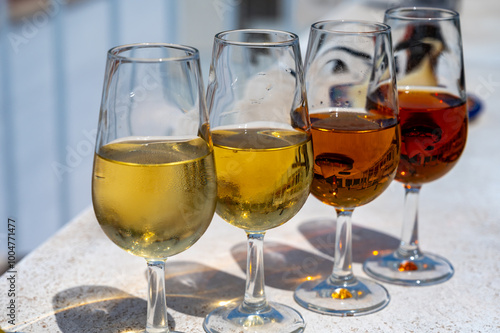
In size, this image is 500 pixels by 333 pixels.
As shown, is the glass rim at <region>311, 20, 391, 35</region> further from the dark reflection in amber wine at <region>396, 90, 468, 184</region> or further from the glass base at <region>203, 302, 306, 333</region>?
the glass base at <region>203, 302, 306, 333</region>

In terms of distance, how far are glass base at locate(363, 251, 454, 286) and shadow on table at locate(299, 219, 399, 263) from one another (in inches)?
1.0

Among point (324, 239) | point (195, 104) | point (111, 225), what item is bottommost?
point (324, 239)

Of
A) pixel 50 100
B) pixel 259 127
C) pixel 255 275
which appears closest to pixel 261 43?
pixel 259 127

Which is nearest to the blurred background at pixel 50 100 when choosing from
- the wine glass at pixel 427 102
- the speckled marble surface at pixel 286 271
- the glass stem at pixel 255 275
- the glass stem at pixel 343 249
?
the speckled marble surface at pixel 286 271

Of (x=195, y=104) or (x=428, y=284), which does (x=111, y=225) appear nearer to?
(x=195, y=104)

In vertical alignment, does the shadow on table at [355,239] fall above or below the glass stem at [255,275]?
below

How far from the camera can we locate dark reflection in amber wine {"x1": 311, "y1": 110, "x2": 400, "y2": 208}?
0.74m

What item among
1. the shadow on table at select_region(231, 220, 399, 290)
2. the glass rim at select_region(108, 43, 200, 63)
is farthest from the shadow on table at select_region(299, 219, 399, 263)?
the glass rim at select_region(108, 43, 200, 63)

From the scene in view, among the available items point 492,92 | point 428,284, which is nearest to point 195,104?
point 428,284

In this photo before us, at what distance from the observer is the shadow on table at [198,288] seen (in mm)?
773

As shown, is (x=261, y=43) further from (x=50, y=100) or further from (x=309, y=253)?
(x=50, y=100)

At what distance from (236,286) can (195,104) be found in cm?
29

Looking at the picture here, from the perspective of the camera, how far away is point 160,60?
1.93ft

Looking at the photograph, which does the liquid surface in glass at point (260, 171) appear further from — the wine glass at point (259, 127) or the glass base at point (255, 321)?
the glass base at point (255, 321)
